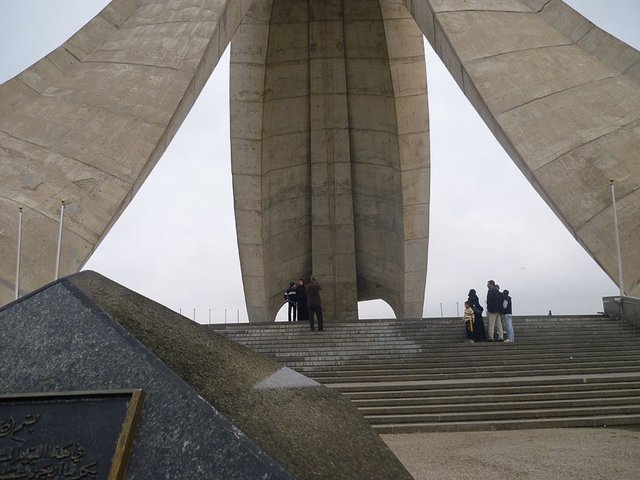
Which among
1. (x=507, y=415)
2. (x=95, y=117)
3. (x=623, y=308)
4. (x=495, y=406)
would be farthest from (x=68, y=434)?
(x=95, y=117)

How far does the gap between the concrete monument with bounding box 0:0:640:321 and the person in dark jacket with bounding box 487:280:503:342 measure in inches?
60.5

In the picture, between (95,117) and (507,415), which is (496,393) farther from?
(95,117)

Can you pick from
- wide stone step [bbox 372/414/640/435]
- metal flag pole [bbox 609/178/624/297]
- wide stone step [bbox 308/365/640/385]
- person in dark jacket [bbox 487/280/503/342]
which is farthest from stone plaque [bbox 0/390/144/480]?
metal flag pole [bbox 609/178/624/297]

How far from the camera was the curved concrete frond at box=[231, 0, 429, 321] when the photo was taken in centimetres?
1633

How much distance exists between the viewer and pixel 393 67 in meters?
16.6

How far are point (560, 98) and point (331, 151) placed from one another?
28.0 ft

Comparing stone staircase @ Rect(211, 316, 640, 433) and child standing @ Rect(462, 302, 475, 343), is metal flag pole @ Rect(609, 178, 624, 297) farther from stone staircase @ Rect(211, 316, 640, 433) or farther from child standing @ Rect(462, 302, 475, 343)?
child standing @ Rect(462, 302, 475, 343)

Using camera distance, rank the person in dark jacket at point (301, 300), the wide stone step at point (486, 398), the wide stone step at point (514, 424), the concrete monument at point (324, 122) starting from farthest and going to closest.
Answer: the person in dark jacket at point (301, 300), the concrete monument at point (324, 122), the wide stone step at point (486, 398), the wide stone step at point (514, 424)

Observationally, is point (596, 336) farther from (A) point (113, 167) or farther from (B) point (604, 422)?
(A) point (113, 167)

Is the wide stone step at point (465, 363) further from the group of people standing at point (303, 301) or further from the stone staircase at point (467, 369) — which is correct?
the group of people standing at point (303, 301)

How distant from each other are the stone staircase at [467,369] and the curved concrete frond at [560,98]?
4.90 feet

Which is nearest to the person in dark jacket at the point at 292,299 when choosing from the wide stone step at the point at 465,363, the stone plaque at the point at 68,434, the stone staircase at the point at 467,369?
the stone staircase at the point at 467,369

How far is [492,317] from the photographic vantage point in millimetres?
8023

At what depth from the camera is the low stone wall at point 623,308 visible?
314 inches
